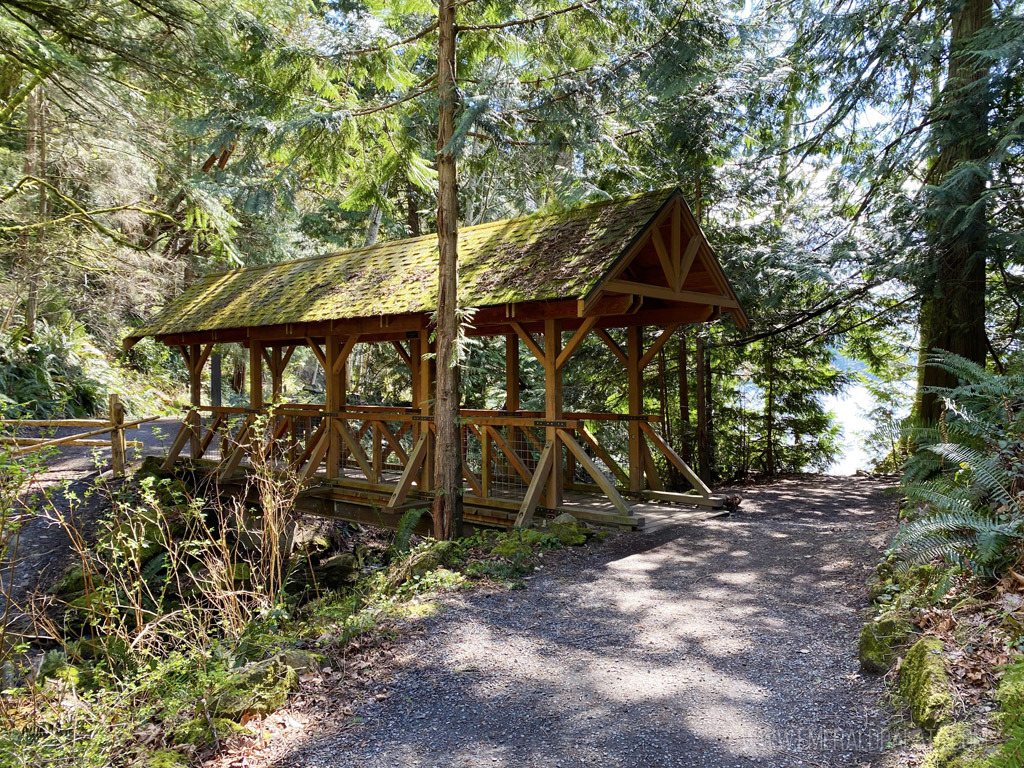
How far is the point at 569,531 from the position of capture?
24.5 ft

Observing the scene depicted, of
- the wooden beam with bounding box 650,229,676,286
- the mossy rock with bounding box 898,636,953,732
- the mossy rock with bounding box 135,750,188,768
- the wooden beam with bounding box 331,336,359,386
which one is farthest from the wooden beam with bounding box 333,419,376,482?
the mossy rock with bounding box 898,636,953,732

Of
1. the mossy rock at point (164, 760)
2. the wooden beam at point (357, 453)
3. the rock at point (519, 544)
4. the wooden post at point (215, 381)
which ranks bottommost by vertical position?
the mossy rock at point (164, 760)

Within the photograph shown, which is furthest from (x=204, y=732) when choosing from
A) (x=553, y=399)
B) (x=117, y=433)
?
(x=117, y=433)

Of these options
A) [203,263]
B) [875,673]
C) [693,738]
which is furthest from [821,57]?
[203,263]

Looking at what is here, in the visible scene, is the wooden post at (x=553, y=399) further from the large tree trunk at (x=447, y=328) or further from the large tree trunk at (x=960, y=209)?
the large tree trunk at (x=960, y=209)

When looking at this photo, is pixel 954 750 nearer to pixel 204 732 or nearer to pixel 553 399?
pixel 204 732

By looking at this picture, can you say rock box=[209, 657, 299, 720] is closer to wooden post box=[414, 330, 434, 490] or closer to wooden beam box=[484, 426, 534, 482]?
wooden beam box=[484, 426, 534, 482]

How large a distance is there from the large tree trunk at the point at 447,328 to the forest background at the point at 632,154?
281mm

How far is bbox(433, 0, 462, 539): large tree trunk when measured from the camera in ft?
25.1

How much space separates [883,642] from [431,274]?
7173 mm

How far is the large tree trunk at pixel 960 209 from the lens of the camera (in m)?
8.02

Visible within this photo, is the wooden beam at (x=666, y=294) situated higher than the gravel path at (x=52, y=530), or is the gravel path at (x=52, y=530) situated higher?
the wooden beam at (x=666, y=294)

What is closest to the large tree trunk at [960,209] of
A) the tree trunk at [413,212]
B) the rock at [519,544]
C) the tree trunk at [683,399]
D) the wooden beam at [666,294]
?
the wooden beam at [666,294]

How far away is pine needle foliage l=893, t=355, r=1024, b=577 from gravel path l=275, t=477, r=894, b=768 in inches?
34.0
